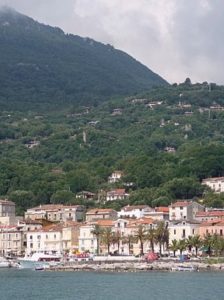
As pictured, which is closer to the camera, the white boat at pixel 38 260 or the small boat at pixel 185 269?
the small boat at pixel 185 269

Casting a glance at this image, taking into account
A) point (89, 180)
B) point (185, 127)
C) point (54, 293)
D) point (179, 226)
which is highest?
point (185, 127)

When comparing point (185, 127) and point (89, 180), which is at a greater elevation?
point (185, 127)

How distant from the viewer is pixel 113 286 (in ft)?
252

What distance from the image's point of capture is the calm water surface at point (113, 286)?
7006 cm

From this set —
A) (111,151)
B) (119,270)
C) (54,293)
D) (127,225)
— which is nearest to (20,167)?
(111,151)

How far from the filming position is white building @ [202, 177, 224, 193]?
13950cm

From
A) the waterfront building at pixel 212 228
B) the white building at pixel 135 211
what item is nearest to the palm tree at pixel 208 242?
the waterfront building at pixel 212 228

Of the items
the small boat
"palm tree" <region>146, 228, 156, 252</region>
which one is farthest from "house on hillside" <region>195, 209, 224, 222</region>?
the small boat

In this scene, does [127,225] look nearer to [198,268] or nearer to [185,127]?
[198,268]

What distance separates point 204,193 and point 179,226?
90.7ft

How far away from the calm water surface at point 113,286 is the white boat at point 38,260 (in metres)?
12.1

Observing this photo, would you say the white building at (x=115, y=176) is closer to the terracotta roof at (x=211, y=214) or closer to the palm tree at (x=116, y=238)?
the terracotta roof at (x=211, y=214)

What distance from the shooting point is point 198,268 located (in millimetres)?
91312

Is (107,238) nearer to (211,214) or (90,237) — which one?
(90,237)
